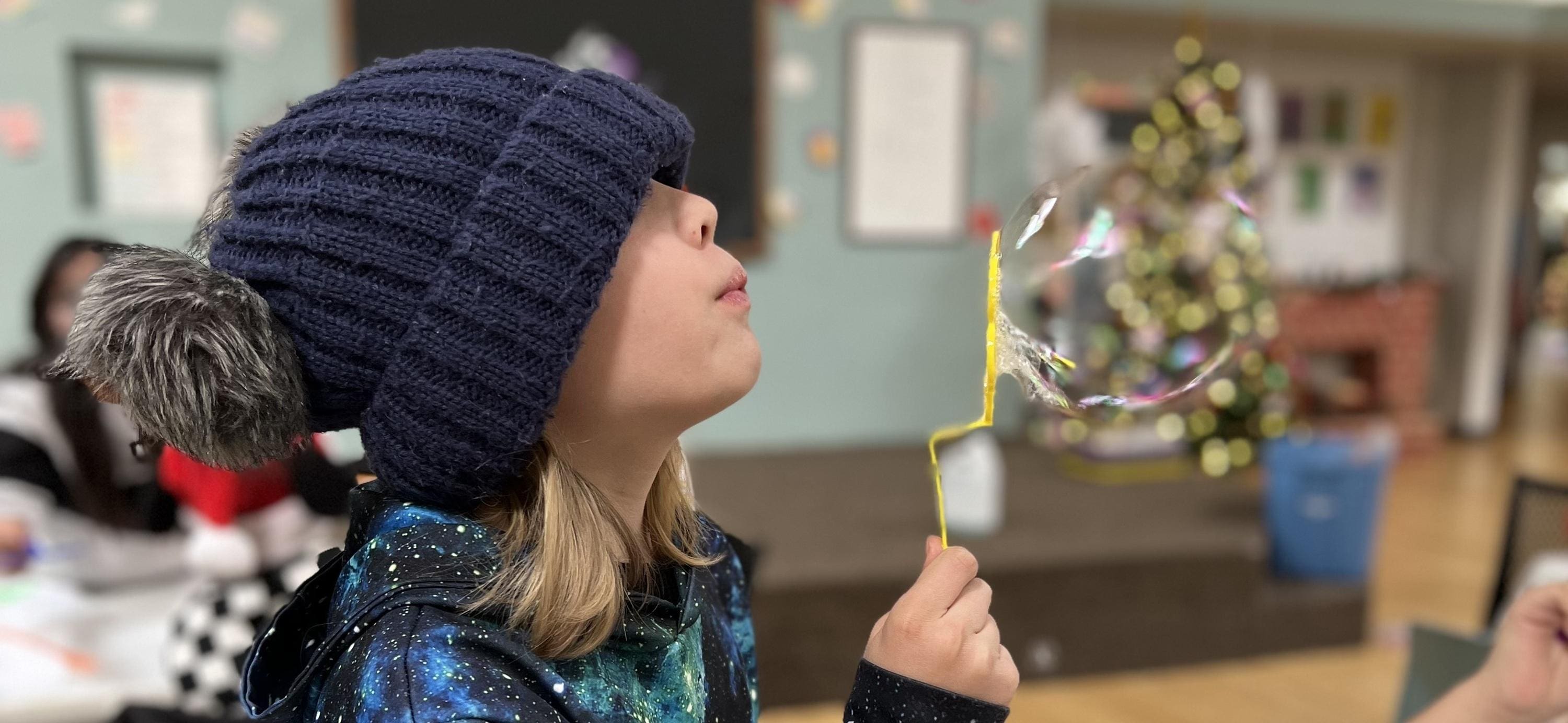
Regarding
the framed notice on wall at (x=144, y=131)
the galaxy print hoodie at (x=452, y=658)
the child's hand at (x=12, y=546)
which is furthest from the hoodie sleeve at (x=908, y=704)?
the framed notice on wall at (x=144, y=131)

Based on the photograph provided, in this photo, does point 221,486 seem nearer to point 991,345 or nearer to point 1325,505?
point 991,345

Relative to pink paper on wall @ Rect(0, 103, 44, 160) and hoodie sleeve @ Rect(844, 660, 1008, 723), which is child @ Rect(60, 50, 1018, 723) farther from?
pink paper on wall @ Rect(0, 103, 44, 160)

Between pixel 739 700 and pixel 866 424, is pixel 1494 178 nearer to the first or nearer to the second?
pixel 866 424

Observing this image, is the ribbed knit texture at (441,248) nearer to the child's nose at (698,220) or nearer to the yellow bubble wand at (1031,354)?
the child's nose at (698,220)

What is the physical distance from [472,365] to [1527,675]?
3.29ft

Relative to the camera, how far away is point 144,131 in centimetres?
326

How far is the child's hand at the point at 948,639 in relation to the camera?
0.73 metres

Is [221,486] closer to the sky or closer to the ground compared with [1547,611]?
closer to the ground

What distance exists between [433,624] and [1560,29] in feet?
20.9

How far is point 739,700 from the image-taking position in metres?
0.91

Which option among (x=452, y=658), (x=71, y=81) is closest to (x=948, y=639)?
(x=452, y=658)

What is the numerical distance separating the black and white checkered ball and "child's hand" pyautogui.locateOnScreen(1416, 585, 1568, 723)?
143cm

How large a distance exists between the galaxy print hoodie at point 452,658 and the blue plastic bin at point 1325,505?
8.37 feet

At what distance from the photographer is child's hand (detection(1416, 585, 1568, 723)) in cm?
101
